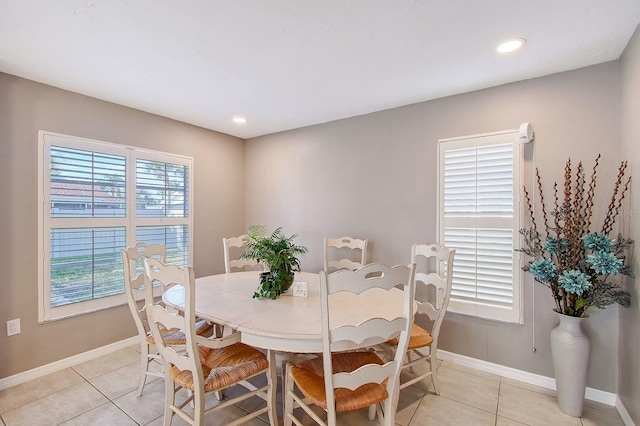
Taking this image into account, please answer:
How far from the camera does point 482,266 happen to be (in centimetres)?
256

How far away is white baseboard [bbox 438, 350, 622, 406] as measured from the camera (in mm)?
2111

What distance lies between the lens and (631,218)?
1907mm

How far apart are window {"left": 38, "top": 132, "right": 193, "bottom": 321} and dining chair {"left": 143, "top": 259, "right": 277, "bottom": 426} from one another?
4.84ft

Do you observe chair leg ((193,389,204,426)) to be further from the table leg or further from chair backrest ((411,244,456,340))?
chair backrest ((411,244,456,340))

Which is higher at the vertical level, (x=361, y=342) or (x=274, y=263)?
(x=274, y=263)

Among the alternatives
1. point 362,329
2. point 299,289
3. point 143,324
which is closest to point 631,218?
point 362,329

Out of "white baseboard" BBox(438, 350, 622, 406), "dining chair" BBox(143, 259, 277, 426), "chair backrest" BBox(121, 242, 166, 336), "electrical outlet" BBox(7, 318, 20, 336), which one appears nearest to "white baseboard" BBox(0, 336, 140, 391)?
"electrical outlet" BBox(7, 318, 20, 336)

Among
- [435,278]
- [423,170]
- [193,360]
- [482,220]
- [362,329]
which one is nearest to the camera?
[362,329]

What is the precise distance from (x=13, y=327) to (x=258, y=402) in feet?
6.74

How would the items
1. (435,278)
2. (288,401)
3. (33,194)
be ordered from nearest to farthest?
(288,401), (435,278), (33,194)

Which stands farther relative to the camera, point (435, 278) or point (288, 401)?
point (435, 278)

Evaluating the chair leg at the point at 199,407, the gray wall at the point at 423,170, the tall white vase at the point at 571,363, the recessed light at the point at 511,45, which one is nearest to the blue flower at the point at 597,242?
the gray wall at the point at 423,170

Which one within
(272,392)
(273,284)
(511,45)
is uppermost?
(511,45)

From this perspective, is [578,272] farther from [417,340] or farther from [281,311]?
[281,311]
